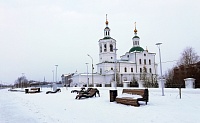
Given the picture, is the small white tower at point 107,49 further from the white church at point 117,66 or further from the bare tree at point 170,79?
the bare tree at point 170,79

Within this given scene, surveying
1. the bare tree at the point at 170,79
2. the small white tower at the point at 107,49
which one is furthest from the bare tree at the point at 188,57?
the small white tower at the point at 107,49

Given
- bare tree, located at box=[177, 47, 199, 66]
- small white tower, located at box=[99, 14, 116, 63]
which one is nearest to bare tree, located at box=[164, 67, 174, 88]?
bare tree, located at box=[177, 47, 199, 66]

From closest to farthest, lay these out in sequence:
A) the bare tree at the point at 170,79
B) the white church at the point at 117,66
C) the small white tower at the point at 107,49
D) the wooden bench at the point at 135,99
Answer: the wooden bench at the point at 135,99, the bare tree at the point at 170,79, the white church at the point at 117,66, the small white tower at the point at 107,49

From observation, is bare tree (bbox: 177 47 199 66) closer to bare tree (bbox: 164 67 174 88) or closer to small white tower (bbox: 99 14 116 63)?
bare tree (bbox: 164 67 174 88)

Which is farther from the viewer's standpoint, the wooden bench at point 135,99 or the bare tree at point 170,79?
the bare tree at point 170,79

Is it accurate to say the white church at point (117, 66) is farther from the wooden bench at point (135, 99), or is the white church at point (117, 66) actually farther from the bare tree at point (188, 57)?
the wooden bench at point (135, 99)

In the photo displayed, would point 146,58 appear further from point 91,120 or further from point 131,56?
point 91,120

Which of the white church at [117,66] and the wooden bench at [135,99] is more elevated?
the white church at [117,66]

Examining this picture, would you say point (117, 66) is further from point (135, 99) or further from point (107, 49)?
point (135, 99)

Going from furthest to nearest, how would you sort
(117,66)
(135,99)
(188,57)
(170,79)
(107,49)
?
1. (107,49)
2. (117,66)
3. (188,57)
4. (170,79)
5. (135,99)

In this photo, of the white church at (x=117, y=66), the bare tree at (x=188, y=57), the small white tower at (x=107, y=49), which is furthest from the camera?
the small white tower at (x=107, y=49)

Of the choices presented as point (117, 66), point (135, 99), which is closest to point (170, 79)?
point (135, 99)

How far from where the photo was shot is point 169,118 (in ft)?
24.6

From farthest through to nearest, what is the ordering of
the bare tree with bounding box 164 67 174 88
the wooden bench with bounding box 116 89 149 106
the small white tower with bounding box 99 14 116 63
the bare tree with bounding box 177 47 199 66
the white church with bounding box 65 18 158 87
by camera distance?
the small white tower with bounding box 99 14 116 63 → the white church with bounding box 65 18 158 87 → the bare tree with bounding box 177 47 199 66 → the bare tree with bounding box 164 67 174 88 → the wooden bench with bounding box 116 89 149 106
